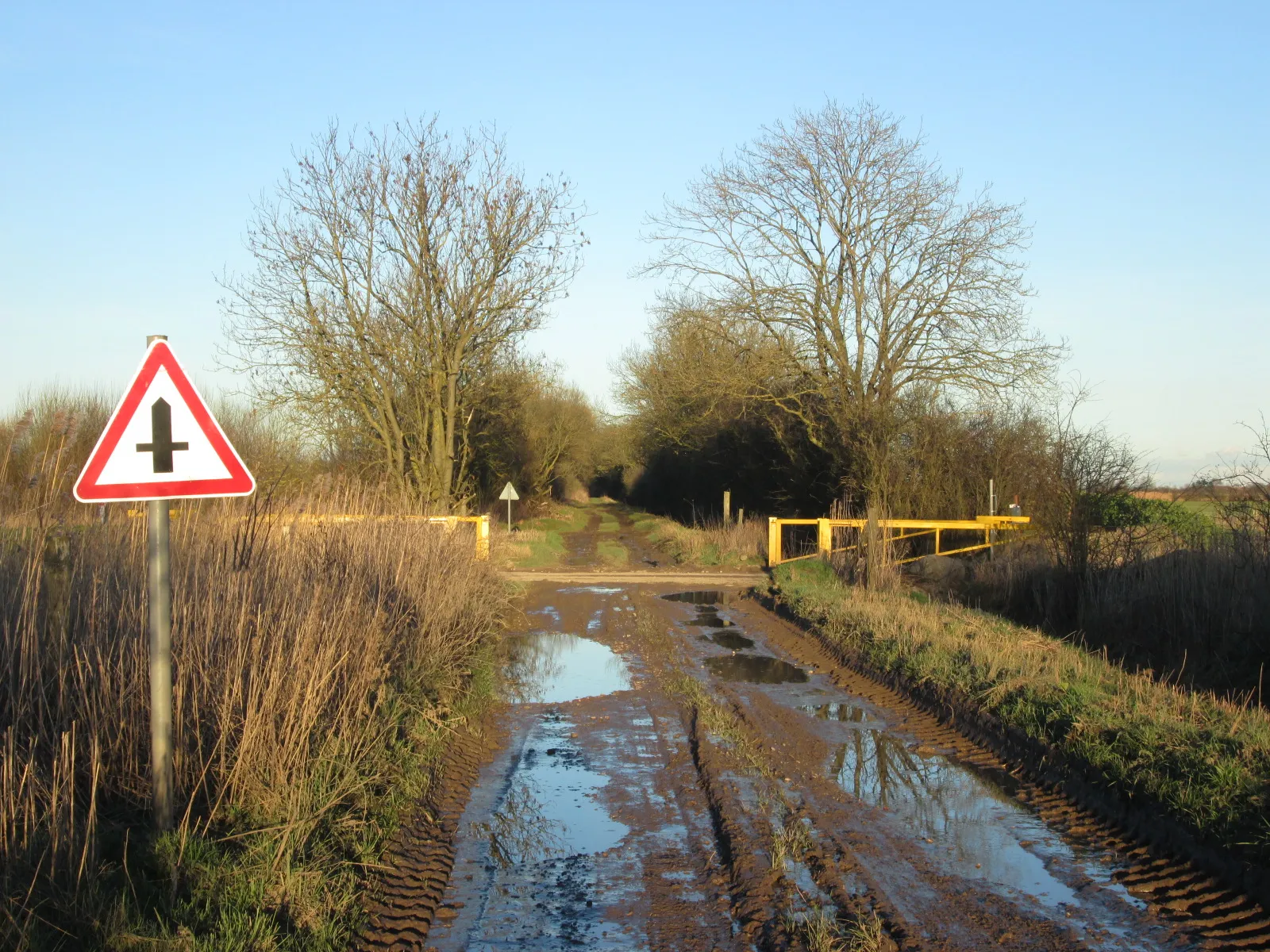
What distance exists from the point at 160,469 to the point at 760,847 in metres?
3.61

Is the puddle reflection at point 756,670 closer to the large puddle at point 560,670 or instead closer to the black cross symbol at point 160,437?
the large puddle at point 560,670

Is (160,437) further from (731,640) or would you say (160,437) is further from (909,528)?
(909,528)

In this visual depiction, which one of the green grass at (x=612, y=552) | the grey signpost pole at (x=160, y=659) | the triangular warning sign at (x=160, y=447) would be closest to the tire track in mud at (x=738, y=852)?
the grey signpost pole at (x=160, y=659)

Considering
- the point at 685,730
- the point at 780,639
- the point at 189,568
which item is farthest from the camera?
the point at 780,639

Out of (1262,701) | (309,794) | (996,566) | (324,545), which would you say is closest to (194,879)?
(309,794)

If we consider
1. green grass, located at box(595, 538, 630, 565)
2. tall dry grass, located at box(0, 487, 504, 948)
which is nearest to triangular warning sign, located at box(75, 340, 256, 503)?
tall dry grass, located at box(0, 487, 504, 948)

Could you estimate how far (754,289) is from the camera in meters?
28.2

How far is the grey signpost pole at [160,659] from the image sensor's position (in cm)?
452

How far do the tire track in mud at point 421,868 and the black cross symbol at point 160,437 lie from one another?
2217mm

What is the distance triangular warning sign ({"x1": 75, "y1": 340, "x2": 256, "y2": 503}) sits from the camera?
4441mm

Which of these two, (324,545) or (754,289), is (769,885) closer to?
(324,545)

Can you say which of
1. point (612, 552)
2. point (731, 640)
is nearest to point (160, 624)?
point (731, 640)

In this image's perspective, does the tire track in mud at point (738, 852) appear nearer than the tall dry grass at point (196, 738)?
No

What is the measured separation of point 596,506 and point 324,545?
67.9m
